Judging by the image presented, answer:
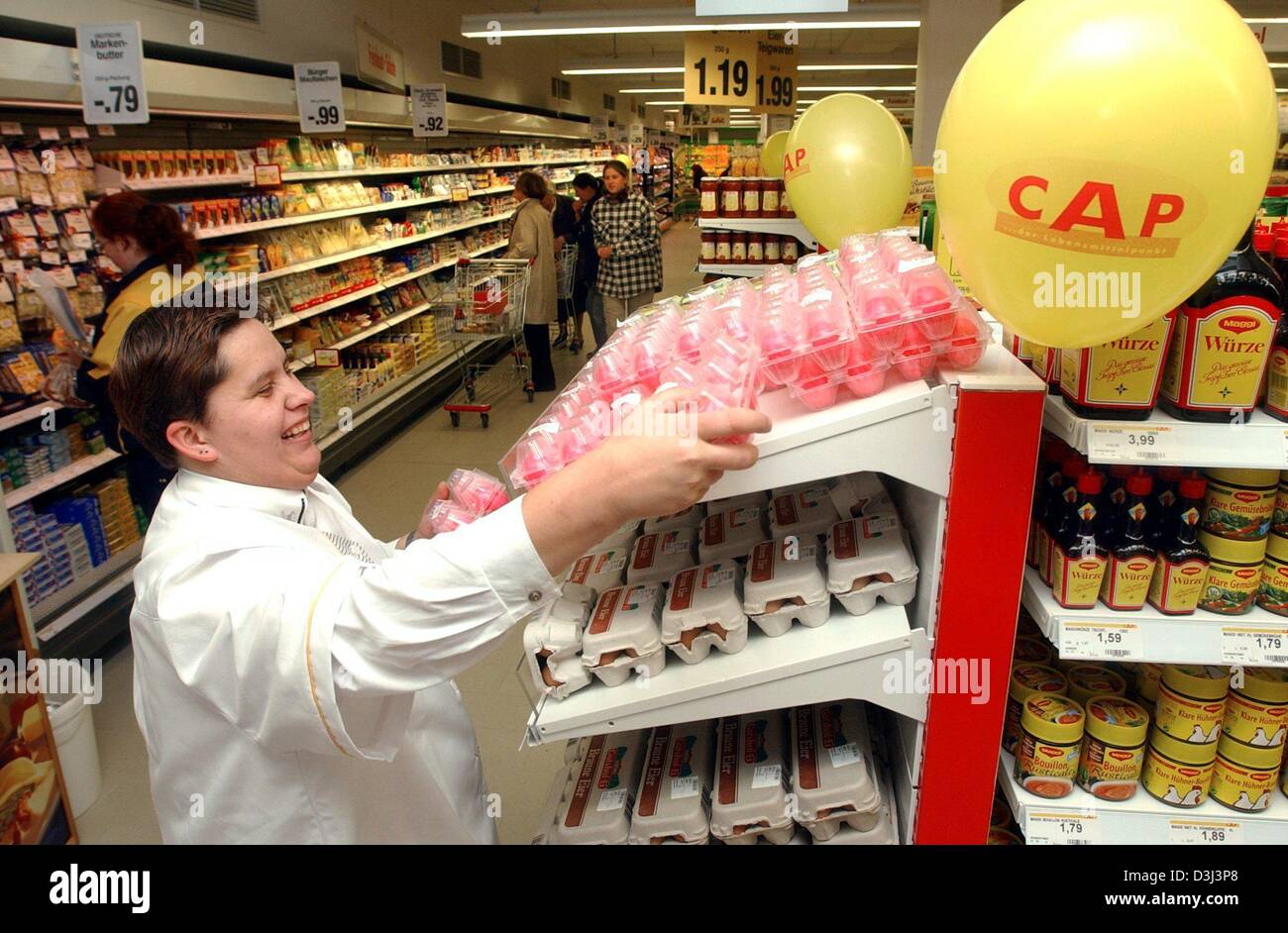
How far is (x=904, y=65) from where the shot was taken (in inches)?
575

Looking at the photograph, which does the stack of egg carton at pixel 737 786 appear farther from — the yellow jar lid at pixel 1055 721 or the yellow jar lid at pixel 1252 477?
the yellow jar lid at pixel 1252 477

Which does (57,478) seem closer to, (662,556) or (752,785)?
(662,556)

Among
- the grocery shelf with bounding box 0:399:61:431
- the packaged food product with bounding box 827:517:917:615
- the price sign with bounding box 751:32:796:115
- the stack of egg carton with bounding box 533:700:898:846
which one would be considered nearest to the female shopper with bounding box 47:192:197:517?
the grocery shelf with bounding box 0:399:61:431

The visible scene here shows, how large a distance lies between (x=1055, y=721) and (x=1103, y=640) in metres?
0.22

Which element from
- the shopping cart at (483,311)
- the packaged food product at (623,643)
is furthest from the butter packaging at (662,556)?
the shopping cart at (483,311)

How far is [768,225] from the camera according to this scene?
544 centimetres

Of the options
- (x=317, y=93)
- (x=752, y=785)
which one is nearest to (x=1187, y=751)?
(x=752, y=785)

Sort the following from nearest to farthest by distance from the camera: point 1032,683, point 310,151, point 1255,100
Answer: point 1255,100, point 1032,683, point 310,151

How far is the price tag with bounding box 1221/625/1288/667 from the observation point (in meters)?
1.43

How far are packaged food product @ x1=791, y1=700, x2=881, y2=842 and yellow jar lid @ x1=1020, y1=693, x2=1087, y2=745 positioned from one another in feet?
1.05

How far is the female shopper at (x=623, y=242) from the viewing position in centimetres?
735
